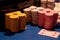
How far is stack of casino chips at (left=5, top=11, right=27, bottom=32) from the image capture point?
4.23 ft

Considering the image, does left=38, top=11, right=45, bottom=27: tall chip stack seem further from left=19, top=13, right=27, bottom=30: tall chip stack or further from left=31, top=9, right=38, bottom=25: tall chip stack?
left=19, top=13, right=27, bottom=30: tall chip stack

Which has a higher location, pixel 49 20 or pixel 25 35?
pixel 49 20

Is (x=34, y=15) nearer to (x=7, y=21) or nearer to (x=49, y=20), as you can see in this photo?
(x=49, y=20)

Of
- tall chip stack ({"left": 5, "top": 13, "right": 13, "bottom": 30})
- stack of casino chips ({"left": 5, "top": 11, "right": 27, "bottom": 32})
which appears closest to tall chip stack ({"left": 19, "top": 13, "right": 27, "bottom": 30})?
stack of casino chips ({"left": 5, "top": 11, "right": 27, "bottom": 32})

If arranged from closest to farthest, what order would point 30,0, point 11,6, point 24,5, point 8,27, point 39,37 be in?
point 39,37 → point 8,27 → point 11,6 → point 24,5 → point 30,0

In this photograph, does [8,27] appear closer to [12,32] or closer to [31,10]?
[12,32]

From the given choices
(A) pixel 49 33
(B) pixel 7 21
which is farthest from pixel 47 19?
(B) pixel 7 21

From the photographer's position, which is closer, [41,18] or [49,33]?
[49,33]

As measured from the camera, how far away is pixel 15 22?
129cm

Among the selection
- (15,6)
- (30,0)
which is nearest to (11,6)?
(15,6)

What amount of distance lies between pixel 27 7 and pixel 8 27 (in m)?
0.41

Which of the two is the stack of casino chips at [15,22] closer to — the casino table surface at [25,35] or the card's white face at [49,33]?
the casino table surface at [25,35]

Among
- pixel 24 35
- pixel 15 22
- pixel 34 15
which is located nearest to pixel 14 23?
pixel 15 22

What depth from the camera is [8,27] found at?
1366 millimetres
